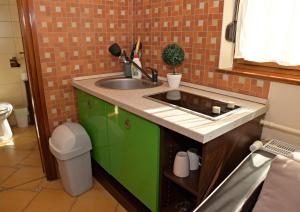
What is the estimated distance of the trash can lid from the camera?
159cm

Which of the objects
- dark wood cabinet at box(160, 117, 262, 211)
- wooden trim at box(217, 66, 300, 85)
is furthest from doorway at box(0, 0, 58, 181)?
wooden trim at box(217, 66, 300, 85)

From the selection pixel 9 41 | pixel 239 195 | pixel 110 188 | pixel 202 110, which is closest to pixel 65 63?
pixel 110 188

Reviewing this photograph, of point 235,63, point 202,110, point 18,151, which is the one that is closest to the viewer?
point 202,110

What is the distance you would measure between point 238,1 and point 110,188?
1.61 metres

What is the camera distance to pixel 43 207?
5.43ft

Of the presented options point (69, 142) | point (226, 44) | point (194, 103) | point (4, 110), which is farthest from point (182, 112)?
point (4, 110)

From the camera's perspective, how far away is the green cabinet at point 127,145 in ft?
4.05

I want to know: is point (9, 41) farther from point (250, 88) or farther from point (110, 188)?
point (250, 88)

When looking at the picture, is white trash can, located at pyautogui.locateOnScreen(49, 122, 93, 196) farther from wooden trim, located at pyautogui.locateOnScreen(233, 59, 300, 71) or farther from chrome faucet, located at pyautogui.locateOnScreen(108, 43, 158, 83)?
wooden trim, located at pyautogui.locateOnScreen(233, 59, 300, 71)

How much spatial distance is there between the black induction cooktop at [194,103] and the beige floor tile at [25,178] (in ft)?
4.34

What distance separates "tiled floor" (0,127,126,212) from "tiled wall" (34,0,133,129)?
1.74 ft

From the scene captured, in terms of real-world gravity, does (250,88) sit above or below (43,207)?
above

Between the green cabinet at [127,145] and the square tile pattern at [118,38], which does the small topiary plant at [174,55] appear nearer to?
the square tile pattern at [118,38]

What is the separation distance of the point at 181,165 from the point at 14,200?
137cm
